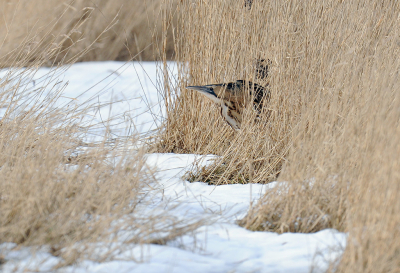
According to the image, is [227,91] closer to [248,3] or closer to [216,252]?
[248,3]

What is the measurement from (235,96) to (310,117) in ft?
2.30

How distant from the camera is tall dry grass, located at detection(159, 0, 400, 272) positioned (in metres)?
2.02

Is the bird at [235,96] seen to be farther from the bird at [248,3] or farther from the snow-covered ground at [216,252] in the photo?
the snow-covered ground at [216,252]

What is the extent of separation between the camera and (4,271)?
1846 millimetres

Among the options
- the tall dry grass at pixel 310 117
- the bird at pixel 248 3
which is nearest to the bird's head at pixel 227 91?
the tall dry grass at pixel 310 117

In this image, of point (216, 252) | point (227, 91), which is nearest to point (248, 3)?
point (227, 91)

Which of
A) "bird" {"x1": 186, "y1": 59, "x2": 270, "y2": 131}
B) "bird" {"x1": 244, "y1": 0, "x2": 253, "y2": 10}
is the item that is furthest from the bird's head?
"bird" {"x1": 244, "y1": 0, "x2": 253, "y2": 10}

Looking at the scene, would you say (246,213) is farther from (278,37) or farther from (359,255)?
(278,37)

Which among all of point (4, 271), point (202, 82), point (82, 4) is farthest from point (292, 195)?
point (82, 4)

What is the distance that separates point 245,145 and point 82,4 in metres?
5.72

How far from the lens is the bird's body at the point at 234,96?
3.32 m

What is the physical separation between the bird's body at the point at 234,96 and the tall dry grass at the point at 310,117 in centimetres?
10

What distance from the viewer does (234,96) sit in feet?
11.0

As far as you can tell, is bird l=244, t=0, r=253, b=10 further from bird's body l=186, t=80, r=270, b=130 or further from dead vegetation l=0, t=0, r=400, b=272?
bird's body l=186, t=80, r=270, b=130
